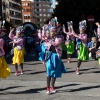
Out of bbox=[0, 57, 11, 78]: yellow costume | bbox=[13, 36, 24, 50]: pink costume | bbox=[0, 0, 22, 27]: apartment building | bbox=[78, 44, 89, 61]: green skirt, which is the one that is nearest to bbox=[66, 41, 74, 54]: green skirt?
bbox=[78, 44, 89, 61]: green skirt

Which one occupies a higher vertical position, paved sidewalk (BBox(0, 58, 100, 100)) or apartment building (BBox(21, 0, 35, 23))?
apartment building (BBox(21, 0, 35, 23))

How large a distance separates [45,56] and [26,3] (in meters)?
152

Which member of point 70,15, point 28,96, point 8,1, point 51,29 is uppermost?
point 8,1

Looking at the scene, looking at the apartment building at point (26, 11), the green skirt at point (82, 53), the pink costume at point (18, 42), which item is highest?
the apartment building at point (26, 11)

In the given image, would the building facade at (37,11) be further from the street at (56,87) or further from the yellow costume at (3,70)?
the yellow costume at (3,70)

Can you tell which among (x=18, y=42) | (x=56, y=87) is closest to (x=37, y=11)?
(x=18, y=42)

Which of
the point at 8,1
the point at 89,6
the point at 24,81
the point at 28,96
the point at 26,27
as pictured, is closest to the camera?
the point at 28,96

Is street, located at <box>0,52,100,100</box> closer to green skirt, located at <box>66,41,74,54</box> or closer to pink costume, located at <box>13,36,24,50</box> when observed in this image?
pink costume, located at <box>13,36,24,50</box>

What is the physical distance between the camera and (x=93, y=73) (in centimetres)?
1070

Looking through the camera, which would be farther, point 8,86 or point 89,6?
point 89,6

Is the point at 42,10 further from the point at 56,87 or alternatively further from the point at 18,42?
the point at 56,87

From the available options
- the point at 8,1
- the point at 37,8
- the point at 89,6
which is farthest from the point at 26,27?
the point at 37,8

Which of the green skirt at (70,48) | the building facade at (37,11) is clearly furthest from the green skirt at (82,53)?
the building facade at (37,11)

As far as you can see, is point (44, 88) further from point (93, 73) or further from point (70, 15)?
point (70, 15)
